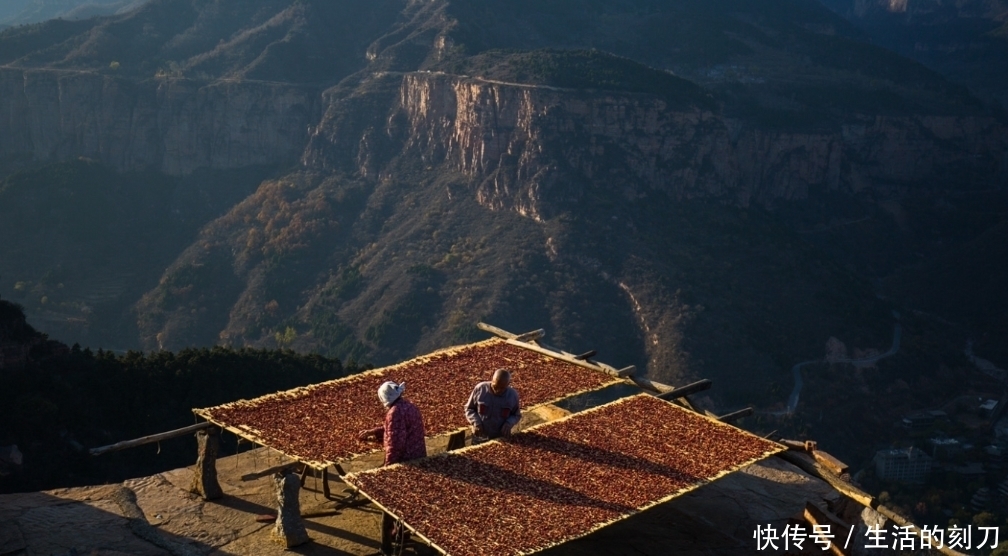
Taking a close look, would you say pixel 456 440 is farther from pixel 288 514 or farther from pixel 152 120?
pixel 152 120

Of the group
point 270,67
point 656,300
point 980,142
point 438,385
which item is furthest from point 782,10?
point 438,385

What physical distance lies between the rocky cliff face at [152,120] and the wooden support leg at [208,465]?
60.8m

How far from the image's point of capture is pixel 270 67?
2835 inches

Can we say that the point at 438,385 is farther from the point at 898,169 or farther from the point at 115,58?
the point at 115,58

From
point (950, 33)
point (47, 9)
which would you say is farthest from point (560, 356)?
point (47, 9)

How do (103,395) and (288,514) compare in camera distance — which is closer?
(288,514)

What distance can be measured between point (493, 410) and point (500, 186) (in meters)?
45.1

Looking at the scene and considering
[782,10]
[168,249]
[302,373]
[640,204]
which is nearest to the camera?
[302,373]

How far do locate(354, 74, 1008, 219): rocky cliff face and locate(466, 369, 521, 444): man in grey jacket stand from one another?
139 feet

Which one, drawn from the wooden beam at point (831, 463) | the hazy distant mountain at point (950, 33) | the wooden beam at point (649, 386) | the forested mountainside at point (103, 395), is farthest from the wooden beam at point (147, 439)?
the hazy distant mountain at point (950, 33)

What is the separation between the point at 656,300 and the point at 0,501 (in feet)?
122

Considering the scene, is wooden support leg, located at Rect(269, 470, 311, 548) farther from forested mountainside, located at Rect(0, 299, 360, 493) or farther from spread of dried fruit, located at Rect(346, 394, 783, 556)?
forested mountainside, located at Rect(0, 299, 360, 493)

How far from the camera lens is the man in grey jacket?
1079cm

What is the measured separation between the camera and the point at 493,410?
35.4 ft
